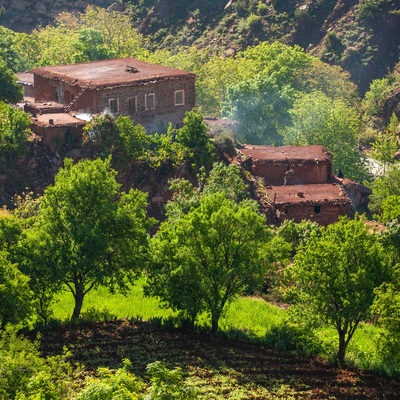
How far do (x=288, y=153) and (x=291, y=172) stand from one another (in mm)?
2154

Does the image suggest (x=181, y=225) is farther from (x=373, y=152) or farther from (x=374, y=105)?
(x=374, y=105)

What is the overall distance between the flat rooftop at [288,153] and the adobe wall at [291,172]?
18.9 inches

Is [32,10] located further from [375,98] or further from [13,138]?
[13,138]

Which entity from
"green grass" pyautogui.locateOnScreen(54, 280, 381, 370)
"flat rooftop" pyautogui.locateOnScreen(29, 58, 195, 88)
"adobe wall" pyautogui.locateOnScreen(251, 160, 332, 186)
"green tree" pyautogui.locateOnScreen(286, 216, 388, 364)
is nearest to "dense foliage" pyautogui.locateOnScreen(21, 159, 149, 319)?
"green grass" pyautogui.locateOnScreen(54, 280, 381, 370)

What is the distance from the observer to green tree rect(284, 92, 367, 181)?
104m

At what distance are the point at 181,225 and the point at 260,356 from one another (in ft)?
22.8

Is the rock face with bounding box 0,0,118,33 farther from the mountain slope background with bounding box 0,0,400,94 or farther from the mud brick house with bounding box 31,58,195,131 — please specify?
the mud brick house with bounding box 31,58,195,131

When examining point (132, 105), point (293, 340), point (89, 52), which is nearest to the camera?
point (293, 340)

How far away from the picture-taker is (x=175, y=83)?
9150 centimetres

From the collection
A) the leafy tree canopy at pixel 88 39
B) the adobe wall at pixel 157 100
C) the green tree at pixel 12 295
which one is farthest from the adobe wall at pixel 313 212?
the green tree at pixel 12 295

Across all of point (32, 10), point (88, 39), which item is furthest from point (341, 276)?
point (32, 10)

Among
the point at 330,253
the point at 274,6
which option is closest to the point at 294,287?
the point at 330,253

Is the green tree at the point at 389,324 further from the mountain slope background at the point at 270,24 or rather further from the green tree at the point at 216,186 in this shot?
the mountain slope background at the point at 270,24

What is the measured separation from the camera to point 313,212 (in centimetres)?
8625
